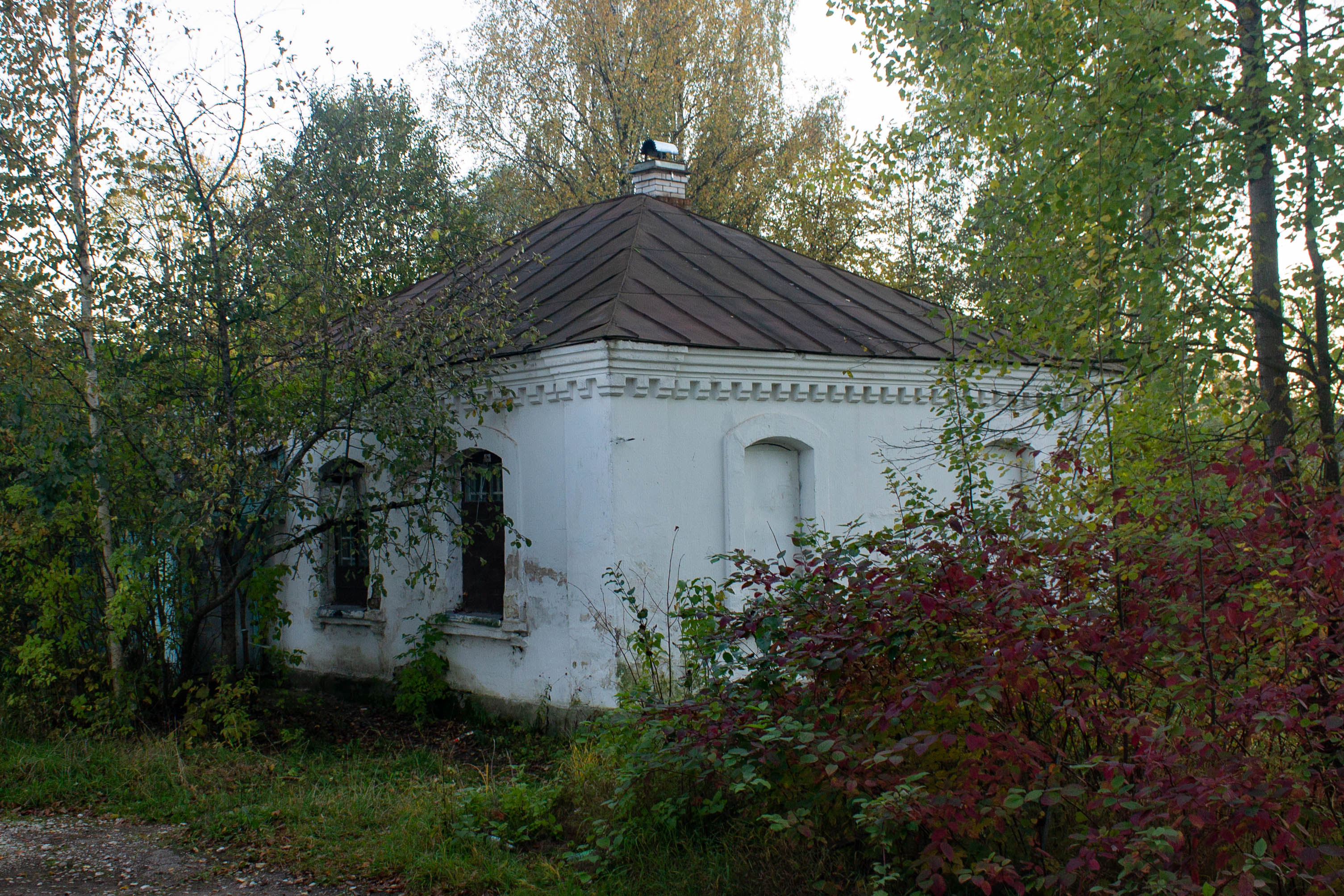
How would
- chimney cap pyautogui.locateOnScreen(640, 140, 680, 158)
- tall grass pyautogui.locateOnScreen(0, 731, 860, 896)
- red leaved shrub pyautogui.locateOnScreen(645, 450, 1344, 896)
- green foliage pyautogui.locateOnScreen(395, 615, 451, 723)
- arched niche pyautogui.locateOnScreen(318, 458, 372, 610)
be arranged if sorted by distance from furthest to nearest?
1. chimney cap pyautogui.locateOnScreen(640, 140, 680, 158)
2. arched niche pyautogui.locateOnScreen(318, 458, 372, 610)
3. green foliage pyautogui.locateOnScreen(395, 615, 451, 723)
4. tall grass pyautogui.locateOnScreen(0, 731, 860, 896)
5. red leaved shrub pyautogui.locateOnScreen(645, 450, 1344, 896)

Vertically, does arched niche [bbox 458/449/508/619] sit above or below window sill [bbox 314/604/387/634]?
above

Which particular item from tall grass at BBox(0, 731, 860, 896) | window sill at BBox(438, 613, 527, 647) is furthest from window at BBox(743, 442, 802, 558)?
tall grass at BBox(0, 731, 860, 896)

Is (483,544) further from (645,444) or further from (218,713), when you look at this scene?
(218,713)

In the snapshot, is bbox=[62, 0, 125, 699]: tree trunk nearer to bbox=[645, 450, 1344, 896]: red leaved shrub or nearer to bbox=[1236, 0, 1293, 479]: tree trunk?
bbox=[645, 450, 1344, 896]: red leaved shrub

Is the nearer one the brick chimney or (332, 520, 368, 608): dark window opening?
(332, 520, 368, 608): dark window opening

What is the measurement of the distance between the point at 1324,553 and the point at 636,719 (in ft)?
10.5

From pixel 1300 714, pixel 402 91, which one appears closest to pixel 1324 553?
pixel 1300 714

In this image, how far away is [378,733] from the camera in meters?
9.35

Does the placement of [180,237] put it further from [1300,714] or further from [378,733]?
[1300,714]

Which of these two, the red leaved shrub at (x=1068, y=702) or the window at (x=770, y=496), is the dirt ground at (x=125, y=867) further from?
the window at (x=770, y=496)

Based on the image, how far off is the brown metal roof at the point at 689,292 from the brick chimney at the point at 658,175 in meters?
0.47

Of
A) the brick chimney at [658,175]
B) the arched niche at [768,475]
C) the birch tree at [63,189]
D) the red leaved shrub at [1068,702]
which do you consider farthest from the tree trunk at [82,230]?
the brick chimney at [658,175]

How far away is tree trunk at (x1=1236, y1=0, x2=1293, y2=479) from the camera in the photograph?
5.60 meters

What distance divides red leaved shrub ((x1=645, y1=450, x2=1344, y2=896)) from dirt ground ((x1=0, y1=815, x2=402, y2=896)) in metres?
2.30
